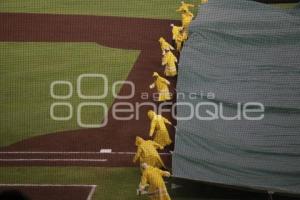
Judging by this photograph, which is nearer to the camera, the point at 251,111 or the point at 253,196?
the point at 253,196

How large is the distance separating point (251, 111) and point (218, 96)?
2.42 ft

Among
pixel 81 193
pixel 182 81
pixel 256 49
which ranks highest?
pixel 256 49

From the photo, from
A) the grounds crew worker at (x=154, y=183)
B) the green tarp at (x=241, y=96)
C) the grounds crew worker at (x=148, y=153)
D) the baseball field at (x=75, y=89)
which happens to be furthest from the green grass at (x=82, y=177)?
the green tarp at (x=241, y=96)

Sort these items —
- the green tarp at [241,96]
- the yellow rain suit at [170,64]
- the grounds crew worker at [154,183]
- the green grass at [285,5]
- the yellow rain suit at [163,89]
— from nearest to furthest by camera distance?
the grounds crew worker at [154,183], the green tarp at [241,96], the yellow rain suit at [163,89], the yellow rain suit at [170,64], the green grass at [285,5]

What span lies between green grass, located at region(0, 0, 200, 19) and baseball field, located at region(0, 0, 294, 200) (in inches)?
1.4

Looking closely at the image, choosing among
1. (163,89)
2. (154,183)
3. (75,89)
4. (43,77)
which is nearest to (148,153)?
(154,183)

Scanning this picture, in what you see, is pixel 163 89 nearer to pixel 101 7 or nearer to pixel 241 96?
pixel 241 96

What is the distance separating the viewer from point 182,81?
30.2 ft

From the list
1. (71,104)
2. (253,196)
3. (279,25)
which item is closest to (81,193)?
(253,196)

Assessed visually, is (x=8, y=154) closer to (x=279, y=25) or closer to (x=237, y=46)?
(x=237, y=46)

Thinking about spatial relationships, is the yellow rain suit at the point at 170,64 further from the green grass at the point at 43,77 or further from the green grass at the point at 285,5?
the green grass at the point at 285,5

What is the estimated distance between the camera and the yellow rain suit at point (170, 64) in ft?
37.3

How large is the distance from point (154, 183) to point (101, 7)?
10814 millimetres

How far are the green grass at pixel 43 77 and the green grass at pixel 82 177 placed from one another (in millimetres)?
1362
